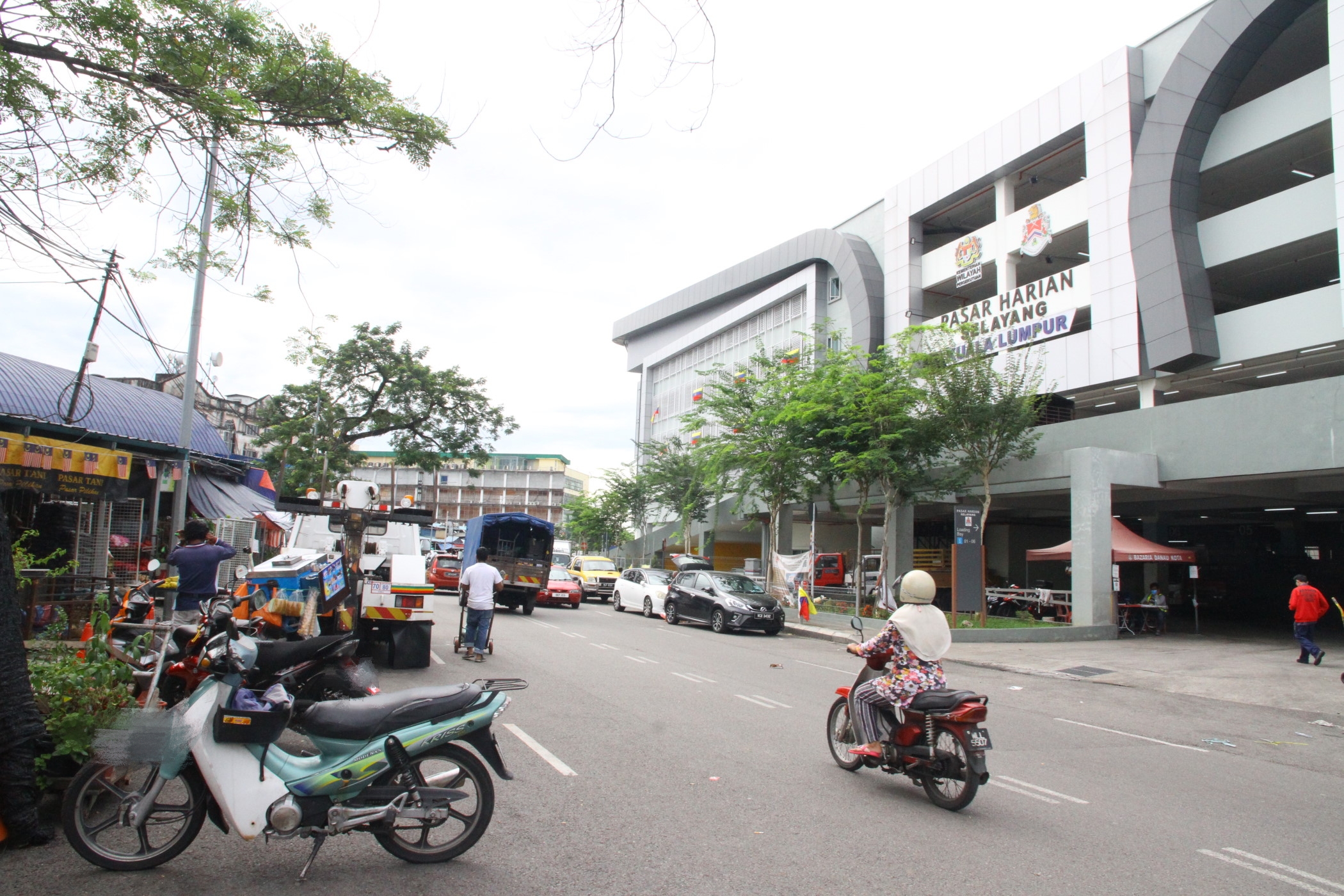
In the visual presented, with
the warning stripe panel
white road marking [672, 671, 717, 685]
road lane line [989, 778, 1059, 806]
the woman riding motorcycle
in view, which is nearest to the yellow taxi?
white road marking [672, 671, 717, 685]

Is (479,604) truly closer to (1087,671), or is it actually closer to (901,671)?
(901,671)

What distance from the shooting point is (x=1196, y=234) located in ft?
78.3

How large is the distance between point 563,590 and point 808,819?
23268 millimetres

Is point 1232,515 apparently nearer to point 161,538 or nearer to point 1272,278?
point 1272,278

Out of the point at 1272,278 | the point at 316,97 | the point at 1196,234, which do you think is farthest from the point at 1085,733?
the point at 1272,278

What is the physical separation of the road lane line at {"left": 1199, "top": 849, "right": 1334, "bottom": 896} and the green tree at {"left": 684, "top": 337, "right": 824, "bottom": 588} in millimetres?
18989

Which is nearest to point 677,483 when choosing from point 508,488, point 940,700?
point 940,700

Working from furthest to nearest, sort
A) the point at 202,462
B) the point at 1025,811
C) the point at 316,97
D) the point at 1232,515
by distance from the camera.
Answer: the point at 1232,515 < the point at 202,462 < the point at 316,97 < the point at 1025,811

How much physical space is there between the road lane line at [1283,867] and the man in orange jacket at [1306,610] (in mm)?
11754

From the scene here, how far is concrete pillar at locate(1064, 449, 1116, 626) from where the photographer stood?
21156mm

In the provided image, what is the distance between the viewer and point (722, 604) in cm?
2259

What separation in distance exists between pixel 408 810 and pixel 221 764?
3.16ft

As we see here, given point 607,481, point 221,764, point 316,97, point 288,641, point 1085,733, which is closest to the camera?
point 221,764

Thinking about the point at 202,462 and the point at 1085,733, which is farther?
the point at 202,462
